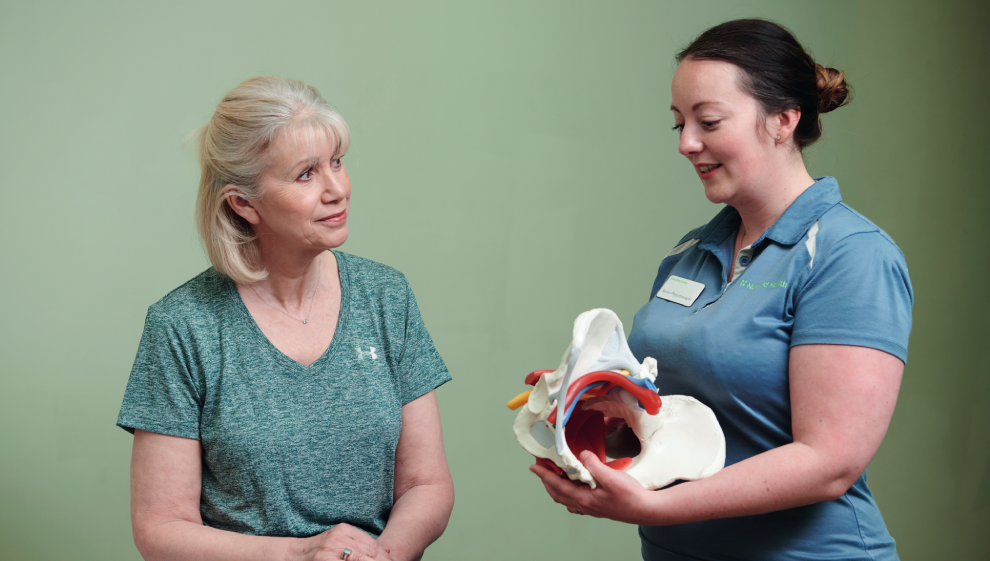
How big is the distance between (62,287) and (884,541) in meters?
2.12

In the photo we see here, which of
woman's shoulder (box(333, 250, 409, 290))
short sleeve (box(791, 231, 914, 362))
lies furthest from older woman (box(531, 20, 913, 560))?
woman's shoulder (box(333, 250, 409, 290))

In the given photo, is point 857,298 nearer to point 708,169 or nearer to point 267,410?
point 708,169

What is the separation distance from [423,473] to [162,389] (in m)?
0.56

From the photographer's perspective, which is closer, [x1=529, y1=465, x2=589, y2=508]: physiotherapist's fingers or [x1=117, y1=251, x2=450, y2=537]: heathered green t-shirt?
[x1=529, y1=465, x2=589, y2=508]: physiotherapist's fingers

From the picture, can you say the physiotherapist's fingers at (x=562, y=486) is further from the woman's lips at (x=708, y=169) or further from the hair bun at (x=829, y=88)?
the hair bun at (x=829, y=88)

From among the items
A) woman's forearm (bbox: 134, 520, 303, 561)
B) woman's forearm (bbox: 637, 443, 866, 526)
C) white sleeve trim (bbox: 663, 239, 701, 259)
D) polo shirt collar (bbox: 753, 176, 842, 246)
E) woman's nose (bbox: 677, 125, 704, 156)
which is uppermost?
woman's nose (bbox: 677, 125, 704, 156)

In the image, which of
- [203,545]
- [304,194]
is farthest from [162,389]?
[304,194]

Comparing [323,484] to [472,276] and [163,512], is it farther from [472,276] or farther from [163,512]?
[472,276]

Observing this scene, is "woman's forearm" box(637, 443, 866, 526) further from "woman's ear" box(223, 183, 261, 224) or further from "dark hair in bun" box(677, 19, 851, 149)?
"woman's ear" box(223, 183, 261, 224)

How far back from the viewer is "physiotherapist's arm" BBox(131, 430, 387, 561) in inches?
55.3

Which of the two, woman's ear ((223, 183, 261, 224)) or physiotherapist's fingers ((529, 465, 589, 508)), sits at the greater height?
woman's ear ((223, 183, 261, 224))

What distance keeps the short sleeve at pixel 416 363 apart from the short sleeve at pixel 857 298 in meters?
0.78

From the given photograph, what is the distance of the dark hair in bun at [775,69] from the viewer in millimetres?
1331

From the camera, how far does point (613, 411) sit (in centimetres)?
128
